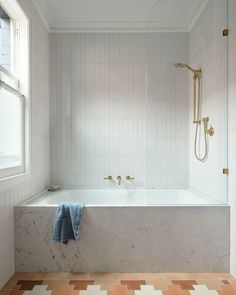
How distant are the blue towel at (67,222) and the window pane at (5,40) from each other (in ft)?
4.42

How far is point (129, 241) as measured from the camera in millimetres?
2145

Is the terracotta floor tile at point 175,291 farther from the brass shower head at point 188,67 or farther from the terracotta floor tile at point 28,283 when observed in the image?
the brass shower head at point 188,67

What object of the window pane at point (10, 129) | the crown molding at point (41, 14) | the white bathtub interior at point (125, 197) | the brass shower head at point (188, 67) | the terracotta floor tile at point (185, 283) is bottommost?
the terracotta floor tile at point (185, 283)

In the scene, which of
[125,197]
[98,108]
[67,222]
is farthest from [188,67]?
[67,222]

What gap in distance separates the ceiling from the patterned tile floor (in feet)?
8.55

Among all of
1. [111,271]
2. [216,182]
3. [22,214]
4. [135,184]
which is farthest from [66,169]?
[216,182]

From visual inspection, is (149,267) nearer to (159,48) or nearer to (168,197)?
(168,197)

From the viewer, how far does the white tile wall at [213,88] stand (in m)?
2.29

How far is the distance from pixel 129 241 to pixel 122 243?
6cm

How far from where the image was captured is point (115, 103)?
3250 mm

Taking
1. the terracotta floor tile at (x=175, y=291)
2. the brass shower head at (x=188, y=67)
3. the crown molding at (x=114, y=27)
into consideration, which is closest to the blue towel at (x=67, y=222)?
the terracotta floor tile at (x=175, y=291)

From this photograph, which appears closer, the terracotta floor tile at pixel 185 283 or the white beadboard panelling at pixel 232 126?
the terracotta floor tile at pixel 185 283

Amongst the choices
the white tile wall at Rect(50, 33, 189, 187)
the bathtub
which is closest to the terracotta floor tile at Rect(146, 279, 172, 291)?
the bathtub

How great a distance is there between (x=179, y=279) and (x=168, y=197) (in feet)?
2.95
